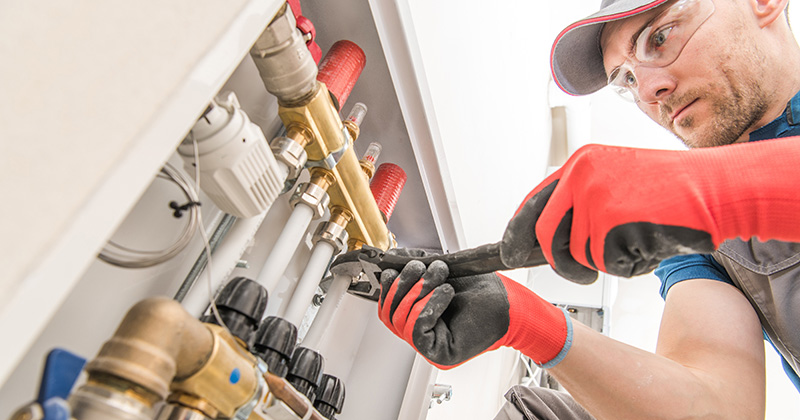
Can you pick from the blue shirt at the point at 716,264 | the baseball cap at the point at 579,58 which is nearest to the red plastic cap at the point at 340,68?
the baseball cap at the point at 579,58

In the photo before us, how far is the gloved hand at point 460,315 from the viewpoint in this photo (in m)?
0.61

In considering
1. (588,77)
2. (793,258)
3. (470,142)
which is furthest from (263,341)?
(588,77)

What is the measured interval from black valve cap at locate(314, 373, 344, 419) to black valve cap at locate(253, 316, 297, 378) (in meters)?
0.16

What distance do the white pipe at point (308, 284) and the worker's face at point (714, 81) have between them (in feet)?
2.68

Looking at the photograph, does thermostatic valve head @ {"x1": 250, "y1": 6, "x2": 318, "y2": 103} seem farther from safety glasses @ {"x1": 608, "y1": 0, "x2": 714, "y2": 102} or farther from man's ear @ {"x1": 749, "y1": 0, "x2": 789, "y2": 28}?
man's ear @ {"x1": 749, "y1": 0, "x2": 789, "y2": 28}

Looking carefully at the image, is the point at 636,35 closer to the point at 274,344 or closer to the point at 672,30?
the point at 672,30

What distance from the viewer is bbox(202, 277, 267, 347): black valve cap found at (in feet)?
1.32

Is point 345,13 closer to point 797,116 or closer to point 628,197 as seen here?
point 628,197

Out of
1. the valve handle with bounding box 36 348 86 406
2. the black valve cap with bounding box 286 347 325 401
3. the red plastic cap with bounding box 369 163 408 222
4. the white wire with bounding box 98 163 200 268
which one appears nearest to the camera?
the valve handle with bounding box 36 348 86 406

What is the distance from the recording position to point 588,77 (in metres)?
1.26

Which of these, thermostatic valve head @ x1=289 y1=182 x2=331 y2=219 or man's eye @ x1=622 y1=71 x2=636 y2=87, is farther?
man's eye @ x1=622 y1=71 x2=636 y2=87

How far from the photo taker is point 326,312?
689mm

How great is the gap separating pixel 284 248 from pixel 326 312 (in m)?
0.16

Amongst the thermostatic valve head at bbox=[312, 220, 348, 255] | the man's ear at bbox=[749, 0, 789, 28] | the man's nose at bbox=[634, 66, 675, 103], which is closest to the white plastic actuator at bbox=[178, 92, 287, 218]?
the thermostatic valve head at bbox=[312, 220, 348, 255]
